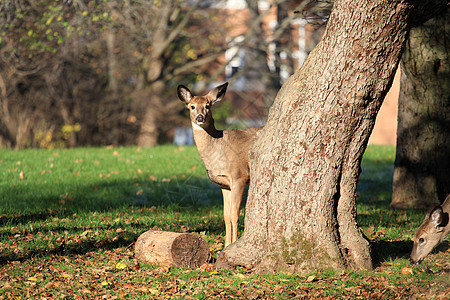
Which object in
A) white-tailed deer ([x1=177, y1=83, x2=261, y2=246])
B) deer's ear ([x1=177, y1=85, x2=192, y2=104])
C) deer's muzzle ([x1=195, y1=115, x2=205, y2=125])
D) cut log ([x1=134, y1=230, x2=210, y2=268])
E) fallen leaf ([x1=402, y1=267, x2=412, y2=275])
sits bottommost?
fallen leaf ([x1=402, y1=267, x2=412, y2=275])

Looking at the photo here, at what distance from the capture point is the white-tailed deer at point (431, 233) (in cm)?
721

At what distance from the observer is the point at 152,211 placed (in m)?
10.4

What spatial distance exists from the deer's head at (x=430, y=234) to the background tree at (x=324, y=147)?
802mm

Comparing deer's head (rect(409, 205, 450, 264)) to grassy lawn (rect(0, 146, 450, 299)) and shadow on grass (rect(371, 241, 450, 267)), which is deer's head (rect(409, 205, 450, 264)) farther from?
shadow on grass (rect(371, 241, 450, 267))

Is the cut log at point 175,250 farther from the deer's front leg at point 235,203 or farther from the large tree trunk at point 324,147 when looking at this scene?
the deer's front leg at point 235,203

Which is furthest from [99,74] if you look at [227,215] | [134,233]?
[227,215]

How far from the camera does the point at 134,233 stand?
865cm

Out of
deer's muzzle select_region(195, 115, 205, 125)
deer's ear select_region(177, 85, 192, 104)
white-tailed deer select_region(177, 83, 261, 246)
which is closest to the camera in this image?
white-tailed deer select_region(177, 83, 261, 246)

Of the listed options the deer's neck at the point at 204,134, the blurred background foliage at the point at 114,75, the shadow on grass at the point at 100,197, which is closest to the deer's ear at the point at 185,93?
the deer's neck at the point at 204,134

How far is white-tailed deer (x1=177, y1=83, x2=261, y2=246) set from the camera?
7.83 meters

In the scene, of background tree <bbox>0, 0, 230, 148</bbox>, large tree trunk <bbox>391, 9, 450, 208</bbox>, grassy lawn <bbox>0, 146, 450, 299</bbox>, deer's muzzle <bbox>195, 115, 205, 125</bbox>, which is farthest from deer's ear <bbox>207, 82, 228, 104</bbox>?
background tree <bbox>0, 0, 230, 148</bbox>

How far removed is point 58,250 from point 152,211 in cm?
279

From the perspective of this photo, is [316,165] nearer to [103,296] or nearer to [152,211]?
[103,296]

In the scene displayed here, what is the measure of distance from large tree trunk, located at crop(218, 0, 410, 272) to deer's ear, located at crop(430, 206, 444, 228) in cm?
144
